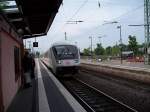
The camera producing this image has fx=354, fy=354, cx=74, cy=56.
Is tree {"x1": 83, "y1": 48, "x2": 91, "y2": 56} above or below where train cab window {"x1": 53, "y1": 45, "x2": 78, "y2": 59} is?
above

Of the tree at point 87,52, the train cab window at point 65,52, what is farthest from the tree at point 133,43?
the train cab window at point 65,52

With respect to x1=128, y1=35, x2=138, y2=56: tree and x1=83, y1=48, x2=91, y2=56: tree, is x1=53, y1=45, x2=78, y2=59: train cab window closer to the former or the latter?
x1=128, y1=35, x2=138, y2=56: tree

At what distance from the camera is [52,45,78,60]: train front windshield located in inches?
1064

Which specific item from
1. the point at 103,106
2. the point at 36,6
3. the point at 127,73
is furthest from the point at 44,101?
the point at 127,73

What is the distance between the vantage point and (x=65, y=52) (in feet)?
89.2

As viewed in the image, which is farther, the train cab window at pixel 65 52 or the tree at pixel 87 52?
the tree at pixel 87 52

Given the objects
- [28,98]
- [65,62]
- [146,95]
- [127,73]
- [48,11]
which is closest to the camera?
[28,98]

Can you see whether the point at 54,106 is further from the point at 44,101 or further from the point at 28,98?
the point at 28,98

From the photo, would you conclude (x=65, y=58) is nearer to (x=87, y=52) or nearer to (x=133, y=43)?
(x=133, y=43)

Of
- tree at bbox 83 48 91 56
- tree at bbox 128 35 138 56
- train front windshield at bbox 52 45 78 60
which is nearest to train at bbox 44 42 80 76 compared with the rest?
train front windshield at bbox 52 45 78 60

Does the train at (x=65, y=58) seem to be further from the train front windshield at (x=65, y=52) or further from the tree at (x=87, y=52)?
the tree at (x=87, y=52)

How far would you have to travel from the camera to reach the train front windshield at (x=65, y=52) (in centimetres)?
2703

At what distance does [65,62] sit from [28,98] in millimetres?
11489

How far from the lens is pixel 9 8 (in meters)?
18.0
